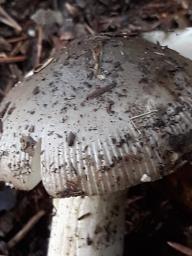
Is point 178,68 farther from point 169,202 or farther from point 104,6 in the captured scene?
point 104,6

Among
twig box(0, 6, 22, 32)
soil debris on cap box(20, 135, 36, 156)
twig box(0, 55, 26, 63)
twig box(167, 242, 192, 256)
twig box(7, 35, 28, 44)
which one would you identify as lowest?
twig box(167, 242, 192, 256)

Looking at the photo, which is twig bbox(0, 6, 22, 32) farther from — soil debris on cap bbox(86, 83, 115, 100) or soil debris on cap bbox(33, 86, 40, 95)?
soil debris on cap bbox(86, 83, 115, 100)

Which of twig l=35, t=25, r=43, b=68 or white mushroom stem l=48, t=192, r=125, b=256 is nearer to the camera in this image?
white mushroom stem l=48, t=192, r=125, b=256

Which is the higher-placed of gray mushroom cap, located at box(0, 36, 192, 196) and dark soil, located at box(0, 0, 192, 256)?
gray mushroom cap, located at box(0, 36, 192, 196)

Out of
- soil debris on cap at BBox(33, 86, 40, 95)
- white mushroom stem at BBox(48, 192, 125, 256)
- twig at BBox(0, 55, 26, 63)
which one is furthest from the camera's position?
twig at BBox(0, 55, 26, 63)

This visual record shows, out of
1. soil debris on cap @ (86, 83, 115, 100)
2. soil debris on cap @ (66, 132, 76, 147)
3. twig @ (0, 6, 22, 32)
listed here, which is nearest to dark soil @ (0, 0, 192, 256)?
twig @ (0, 6, 22, 32)

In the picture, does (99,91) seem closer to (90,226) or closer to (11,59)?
(90,226)

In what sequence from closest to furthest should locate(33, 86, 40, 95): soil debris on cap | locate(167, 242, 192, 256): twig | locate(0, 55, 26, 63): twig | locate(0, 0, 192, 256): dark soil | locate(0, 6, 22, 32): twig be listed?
locate(33, 86, 40, 95): soil debris on cap < locate(167, 242, 192, 256): twig < locate(0, 0, 192, 256): dark soil < locate(0, 55, 26, 63): twig < locate(0, 6, 22, 32): twig

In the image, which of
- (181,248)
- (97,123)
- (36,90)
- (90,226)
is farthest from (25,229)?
(97,123)
